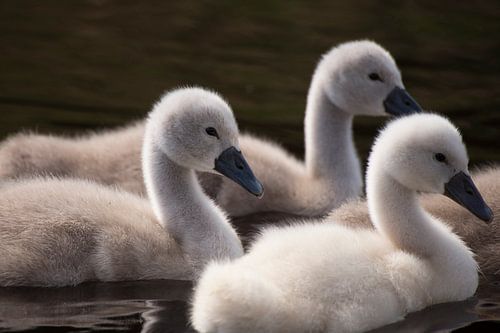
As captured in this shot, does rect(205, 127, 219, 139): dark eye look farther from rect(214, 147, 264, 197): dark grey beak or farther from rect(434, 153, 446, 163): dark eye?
rect(434, 153, 446, 163): dark eye

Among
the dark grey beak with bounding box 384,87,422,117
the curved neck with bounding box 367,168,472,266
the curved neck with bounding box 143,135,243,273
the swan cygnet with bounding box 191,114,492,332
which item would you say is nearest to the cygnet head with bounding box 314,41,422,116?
the dark grey beak with bounding box 384,87,422,117

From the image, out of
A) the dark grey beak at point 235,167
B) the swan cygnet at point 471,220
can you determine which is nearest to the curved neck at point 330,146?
the swan cygnet at point 471,220

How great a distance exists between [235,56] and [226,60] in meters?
0.20

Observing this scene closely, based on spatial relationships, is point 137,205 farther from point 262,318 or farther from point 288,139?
point 288,139

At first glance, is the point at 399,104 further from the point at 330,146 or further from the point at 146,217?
the point at 146,217

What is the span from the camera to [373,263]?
24.7ft

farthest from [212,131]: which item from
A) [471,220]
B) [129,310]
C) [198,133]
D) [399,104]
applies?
[399,104]

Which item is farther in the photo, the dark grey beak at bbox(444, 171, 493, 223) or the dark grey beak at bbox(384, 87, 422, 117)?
the dark grey beak at bbox(384, 87, 422, 117)

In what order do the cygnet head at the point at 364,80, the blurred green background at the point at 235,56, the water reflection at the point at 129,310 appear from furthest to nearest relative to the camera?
1. the blurred green background at the point at 235,56
2. the cygnet head at the point at 364,80
3. the water reflection at the point at 129,310

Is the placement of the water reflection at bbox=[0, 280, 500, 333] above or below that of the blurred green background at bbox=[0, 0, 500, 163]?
above

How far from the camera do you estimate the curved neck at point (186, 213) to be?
8.38m

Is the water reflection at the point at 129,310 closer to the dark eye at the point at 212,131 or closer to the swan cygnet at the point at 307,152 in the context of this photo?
the dark eye at the point at 212,131

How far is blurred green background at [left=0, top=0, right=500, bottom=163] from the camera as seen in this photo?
12.2 meters

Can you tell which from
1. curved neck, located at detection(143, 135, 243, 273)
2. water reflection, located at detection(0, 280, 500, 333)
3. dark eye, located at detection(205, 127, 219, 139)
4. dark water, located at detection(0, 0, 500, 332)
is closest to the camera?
water reflection, located at detection(0, 280, 500, 333)
